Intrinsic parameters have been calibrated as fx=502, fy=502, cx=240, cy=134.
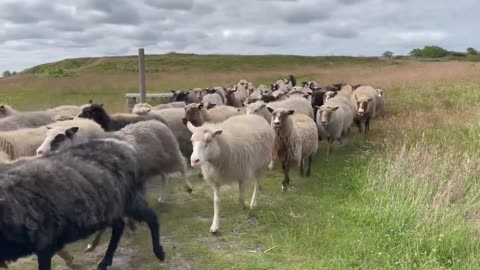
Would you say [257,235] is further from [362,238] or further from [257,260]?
[362,238]

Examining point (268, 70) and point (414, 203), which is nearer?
point (414, 203)

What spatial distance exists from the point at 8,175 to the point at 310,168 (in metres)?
6.66

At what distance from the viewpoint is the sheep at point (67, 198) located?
4.04 meters

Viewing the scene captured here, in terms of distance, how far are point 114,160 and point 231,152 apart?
229 cm

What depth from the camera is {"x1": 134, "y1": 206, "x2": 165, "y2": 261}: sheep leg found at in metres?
5.39

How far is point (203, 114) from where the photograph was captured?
1026 centimetres

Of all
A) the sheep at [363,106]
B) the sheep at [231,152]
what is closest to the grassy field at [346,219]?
the sheep at [231,152]

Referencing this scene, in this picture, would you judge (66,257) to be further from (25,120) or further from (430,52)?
(430,52)

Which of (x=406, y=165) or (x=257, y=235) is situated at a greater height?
(x=406, y=165)

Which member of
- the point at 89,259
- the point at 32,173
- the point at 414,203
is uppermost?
the point at 32,173

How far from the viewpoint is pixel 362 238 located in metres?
5.70

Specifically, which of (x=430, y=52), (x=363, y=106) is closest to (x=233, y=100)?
(x=363, y=106)

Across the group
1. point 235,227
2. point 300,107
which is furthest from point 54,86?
point 235,227

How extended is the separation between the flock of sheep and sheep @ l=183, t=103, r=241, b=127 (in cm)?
2
